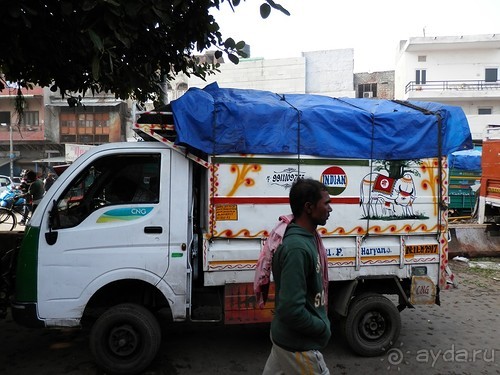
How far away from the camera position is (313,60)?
95.0ft

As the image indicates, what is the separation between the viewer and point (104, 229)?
353 cm

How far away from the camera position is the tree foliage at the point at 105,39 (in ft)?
8.82

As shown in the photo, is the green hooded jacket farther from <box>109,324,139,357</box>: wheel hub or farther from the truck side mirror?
the truck side mirror

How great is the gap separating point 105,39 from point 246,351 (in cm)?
319

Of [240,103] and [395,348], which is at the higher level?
[240,103]

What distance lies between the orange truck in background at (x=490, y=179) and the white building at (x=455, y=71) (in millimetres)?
18368

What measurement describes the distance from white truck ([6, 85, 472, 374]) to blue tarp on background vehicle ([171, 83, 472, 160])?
13mm

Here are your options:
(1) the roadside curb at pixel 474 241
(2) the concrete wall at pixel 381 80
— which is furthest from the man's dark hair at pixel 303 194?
(2) the concrete wall at pixel 381 80

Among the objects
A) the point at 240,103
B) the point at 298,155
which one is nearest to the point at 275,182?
the point at 298,155

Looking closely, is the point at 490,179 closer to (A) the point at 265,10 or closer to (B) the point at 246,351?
(B) the point at 246,351

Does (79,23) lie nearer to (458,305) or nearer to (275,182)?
(275,182)

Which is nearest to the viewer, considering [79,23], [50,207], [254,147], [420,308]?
[79,23]

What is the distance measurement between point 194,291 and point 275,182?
1313 millimetres

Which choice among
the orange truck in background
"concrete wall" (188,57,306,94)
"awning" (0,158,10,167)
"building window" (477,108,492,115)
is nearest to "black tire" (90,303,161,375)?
the orange truck in background
